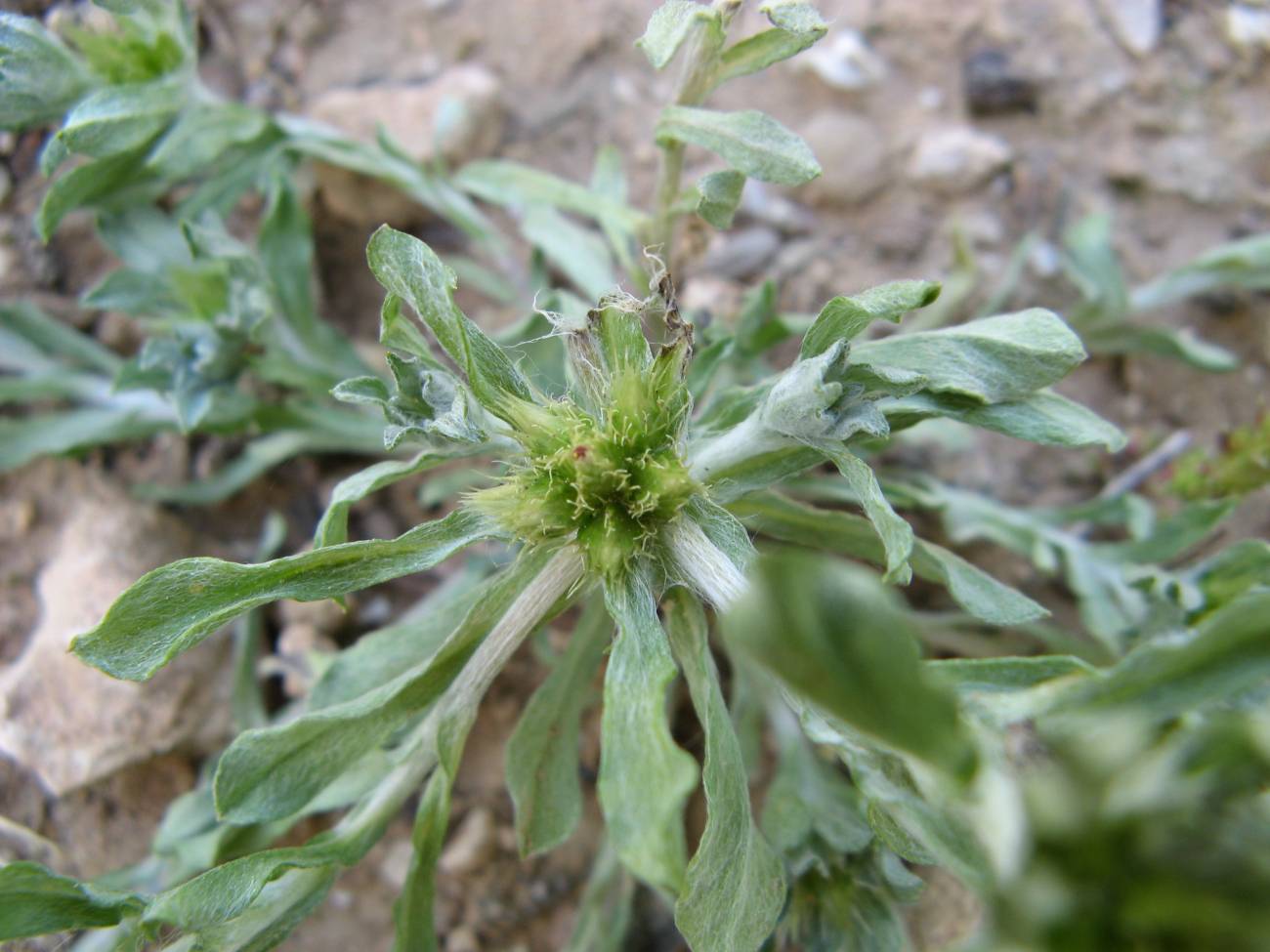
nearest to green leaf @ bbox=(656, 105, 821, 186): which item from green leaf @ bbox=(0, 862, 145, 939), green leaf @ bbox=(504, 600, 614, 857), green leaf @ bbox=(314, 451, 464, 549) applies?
green leaf @ bbox=(314, 451, 464, 549)

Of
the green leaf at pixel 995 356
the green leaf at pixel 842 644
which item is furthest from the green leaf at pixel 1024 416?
the green leaf at pixel 842 644

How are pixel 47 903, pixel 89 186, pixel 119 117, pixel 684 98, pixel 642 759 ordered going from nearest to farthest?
pixel 642 759 < pixel 47 903 < pixel 684 98 < pixel 119 117 < pixel 89 186

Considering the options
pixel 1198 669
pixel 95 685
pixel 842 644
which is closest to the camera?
pixel 842 644

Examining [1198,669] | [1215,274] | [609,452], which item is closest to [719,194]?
[609,452]

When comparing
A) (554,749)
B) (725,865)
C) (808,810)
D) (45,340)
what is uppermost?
(45,340)

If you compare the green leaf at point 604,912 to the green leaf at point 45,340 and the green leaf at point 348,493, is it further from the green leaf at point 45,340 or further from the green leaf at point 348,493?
the green leaf at point 45,340

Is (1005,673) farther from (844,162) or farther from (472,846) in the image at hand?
(844,162)
